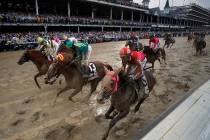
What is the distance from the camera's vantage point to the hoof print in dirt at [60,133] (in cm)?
432

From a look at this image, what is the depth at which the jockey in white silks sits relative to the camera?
25.4ft

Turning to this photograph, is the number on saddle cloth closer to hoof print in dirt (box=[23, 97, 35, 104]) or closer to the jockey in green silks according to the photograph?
the jockey in green silks

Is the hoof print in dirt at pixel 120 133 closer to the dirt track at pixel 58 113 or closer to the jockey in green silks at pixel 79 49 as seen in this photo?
the dirt track at pixel 58 113

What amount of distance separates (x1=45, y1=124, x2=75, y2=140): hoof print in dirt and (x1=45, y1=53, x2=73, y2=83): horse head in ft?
4.48

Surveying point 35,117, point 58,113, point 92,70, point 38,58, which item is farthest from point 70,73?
point 38,58

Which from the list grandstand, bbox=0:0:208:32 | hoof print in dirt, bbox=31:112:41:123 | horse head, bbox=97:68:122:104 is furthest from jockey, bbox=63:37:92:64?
grandstand, bbox=0:0:208:32

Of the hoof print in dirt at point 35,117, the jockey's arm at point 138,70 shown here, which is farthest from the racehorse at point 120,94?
the hoof print in dirt at point 35,117

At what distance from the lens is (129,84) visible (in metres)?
4.45

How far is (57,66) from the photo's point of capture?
5.56 m

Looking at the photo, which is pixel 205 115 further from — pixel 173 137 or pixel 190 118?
pixel 173 137

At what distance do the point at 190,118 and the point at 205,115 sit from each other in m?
0.27

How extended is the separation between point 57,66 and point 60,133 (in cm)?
185

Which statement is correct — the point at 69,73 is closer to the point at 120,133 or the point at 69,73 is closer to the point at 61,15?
the point at 120,133

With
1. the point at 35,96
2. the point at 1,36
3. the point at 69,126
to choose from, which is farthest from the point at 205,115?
the point at 1,36
